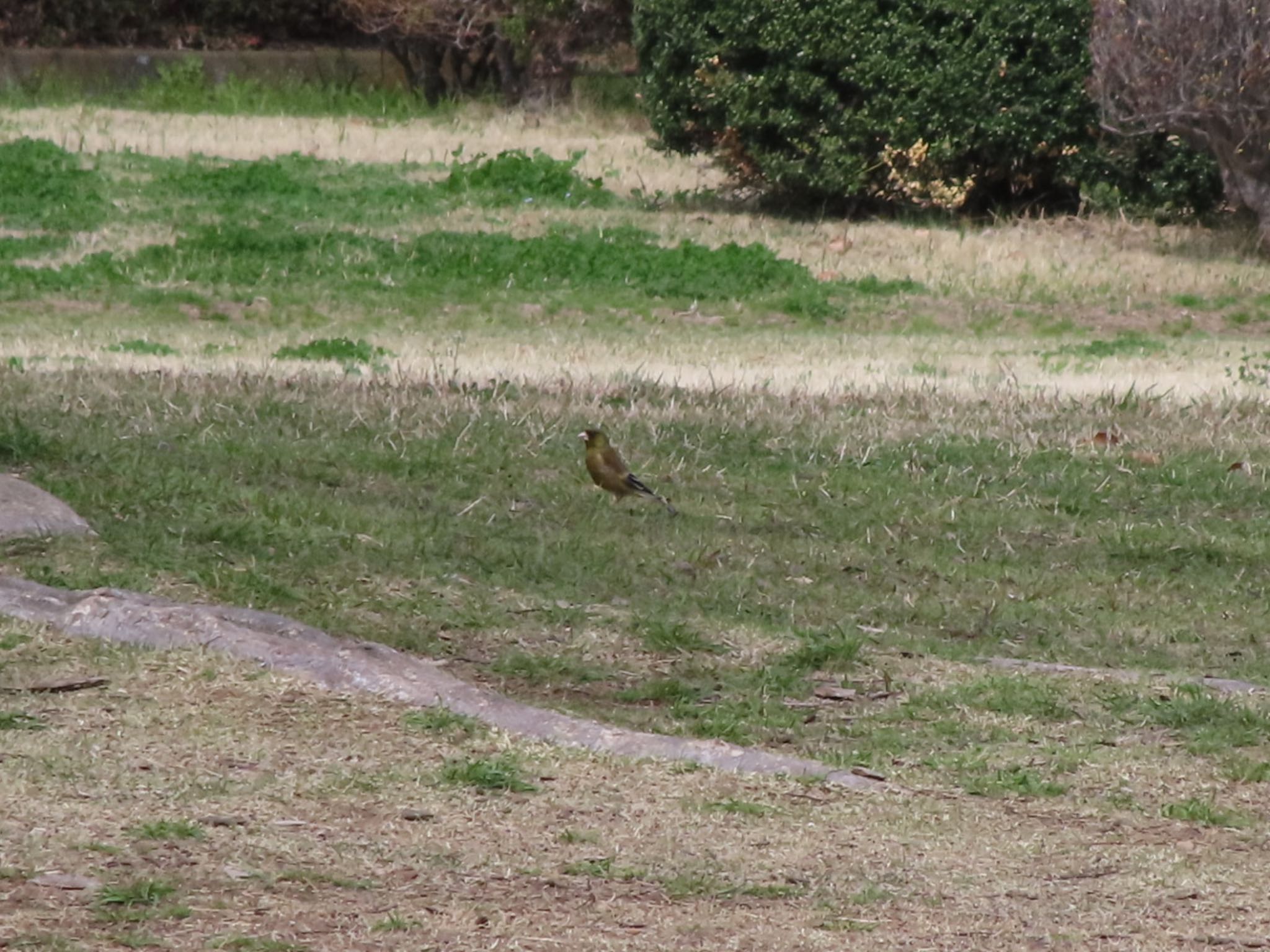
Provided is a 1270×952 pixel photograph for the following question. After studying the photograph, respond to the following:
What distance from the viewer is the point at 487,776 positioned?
5.36m

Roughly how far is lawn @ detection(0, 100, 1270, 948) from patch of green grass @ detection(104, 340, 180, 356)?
0.19 ft

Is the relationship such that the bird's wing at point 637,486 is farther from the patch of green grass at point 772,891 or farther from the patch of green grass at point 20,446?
the patch of green grass at point 772,891

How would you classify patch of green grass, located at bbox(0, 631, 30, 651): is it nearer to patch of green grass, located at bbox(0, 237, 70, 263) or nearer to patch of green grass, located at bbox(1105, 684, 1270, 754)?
patch of green grass, located at bbox(1105, 684, 1270, 754)

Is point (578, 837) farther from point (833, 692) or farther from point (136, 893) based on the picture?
point (833, 692)

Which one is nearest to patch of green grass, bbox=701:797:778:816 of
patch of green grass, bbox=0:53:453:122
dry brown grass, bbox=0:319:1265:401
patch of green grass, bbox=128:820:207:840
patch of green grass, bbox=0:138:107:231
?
patch of green grass, bbox=128:820:207:840

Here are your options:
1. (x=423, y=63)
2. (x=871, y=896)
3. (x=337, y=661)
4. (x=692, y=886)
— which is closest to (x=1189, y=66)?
(x=337, y=661)

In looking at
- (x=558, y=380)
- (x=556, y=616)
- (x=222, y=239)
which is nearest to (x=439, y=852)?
(x=556, y=616)

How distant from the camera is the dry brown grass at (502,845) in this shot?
14.3 ft

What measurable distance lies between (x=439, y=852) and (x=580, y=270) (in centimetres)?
1321

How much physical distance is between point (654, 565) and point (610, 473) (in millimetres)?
909

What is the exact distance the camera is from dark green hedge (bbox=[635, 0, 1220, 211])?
19.4 meters

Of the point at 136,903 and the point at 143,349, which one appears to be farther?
the point at 143,349

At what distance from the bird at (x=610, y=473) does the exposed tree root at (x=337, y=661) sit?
8.68ft

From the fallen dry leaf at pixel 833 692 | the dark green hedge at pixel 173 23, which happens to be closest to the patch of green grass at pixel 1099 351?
the fallen dry leaf at pixel 833 692
